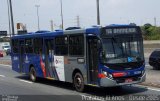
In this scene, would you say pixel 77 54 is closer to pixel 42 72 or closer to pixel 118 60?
pixel 118 60

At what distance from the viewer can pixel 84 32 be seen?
15.8 m

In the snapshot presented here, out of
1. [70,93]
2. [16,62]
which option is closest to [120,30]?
[70,93]

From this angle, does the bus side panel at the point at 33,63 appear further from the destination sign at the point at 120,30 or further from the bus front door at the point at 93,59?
the destination sign at the point at 120,30

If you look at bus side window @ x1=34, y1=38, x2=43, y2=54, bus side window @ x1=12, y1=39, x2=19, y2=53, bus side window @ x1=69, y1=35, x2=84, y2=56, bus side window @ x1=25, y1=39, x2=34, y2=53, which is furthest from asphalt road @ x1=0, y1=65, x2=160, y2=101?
bus side window @ x1=12, y1=39, x2=19, y2=53

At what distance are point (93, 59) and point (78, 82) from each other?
1513 mm

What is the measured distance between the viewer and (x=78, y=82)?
1636 cm

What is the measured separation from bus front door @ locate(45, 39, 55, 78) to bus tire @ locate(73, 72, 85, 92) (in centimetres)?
266

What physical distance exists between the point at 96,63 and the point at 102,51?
2.12ft

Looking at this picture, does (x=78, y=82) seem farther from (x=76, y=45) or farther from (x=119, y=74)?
(x=119, y=74)

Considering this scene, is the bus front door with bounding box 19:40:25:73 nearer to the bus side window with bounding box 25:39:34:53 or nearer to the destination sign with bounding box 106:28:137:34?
the bus side window with bounding box 25:39:34:53

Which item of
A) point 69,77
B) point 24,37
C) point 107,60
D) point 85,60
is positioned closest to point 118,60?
point 107,60

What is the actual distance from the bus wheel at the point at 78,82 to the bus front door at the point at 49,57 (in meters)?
2.66

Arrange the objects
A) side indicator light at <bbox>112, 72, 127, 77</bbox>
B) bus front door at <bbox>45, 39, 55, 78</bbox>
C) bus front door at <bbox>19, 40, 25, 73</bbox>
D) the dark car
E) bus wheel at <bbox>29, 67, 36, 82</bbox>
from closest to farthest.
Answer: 1. side indicator light at <bbox>112, 72, 127, 77</bbox>
2. bus front door at <bbox>45, 39, 55, 78</bbox>
3. bus wheel at <bbox>29, 67, 36, 82</bbox>
4. bus front door at <bbox>19, 40, 25, 73</bbox>
5. the dark car

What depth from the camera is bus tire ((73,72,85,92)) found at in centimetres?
1602
